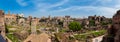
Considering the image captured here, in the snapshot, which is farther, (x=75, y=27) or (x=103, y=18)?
(x=103, y=18)

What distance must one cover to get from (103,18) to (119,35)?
108 m

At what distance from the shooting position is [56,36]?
1459 inches

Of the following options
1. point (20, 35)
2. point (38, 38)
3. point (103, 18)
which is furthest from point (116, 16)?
point (103, 18)

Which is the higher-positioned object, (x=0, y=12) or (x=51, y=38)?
(x=0, y=12)

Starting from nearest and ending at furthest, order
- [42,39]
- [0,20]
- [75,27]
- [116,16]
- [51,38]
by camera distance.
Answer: [116,16], [0,20], [42,39], [51,38], [75,27]

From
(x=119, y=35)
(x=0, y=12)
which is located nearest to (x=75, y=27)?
(x=0, y=12)

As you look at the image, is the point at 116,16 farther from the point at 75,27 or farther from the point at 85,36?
the point at 75,27

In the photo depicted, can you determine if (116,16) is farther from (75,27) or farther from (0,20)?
(75,27)

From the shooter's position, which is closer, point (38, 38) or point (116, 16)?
point (116, 16)

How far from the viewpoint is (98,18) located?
121 metres

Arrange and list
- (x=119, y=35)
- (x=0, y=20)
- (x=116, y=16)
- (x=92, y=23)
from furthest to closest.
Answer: (x=92, y=23) < (x=0, y=20) < (x=116, y=16) < (x=119, y=35)

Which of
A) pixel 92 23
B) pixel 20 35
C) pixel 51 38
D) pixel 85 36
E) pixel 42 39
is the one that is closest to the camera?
pixel 42 39

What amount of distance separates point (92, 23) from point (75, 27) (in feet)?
82.4

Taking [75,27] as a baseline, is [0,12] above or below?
above
